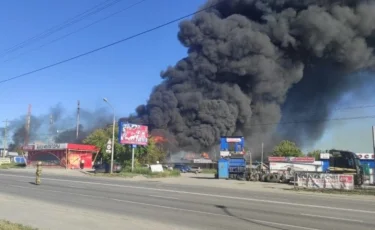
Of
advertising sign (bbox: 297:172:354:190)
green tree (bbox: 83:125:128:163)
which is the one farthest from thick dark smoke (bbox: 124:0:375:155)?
advertising sign (bbox: 297:172:354:190)

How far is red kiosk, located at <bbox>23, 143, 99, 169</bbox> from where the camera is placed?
57.9 m

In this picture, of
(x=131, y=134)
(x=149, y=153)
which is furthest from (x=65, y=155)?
(x=131, y=134)

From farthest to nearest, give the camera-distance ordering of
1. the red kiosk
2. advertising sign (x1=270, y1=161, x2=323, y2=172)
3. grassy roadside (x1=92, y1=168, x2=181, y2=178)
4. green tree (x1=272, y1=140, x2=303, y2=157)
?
green tree (x1=272, y1=140, x2=303, y2=157)
the red kiosk
grassy roadside (x1=92, y1=168, x2=181, y2=178)
advertising sign (x1=270, y1=161, x2=323, y2=172)

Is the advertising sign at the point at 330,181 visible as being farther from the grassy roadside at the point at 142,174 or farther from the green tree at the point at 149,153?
the green tree at the point at 149,153

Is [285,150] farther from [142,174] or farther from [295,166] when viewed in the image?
[142,174]

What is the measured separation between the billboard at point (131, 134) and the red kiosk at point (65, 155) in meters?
18.1

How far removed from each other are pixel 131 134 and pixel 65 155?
775 inches

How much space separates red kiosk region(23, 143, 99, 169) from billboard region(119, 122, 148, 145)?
18.1 meters

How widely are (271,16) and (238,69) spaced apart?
30.7 feet

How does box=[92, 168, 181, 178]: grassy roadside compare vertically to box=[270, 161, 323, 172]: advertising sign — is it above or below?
below

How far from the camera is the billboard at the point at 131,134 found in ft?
136

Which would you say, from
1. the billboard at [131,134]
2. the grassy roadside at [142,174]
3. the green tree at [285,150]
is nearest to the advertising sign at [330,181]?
the grassy roadside at [142,174]

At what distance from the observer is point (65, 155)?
190 ft

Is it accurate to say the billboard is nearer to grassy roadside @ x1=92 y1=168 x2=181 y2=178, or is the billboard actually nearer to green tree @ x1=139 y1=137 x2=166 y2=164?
grassy roadside @ x1=92 y1=168 x2=181 y2=178
